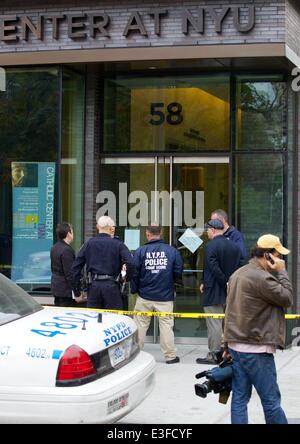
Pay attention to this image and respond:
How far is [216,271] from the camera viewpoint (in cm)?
1052

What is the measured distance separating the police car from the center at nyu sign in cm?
632

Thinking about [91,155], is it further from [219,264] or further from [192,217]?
[219,264]

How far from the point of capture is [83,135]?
43.4ft

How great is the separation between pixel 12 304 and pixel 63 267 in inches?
158

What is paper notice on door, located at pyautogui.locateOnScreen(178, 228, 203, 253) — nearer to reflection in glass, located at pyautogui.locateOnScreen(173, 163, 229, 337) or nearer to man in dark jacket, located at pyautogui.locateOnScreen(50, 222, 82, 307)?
reflection in glass, located at pyautogui.locateOnScreen(173, 163, 229, 337)

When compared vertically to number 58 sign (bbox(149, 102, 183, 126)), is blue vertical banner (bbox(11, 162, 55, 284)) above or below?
below

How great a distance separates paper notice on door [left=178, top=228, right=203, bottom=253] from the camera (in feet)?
42.4

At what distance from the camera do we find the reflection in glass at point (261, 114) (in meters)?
12.6

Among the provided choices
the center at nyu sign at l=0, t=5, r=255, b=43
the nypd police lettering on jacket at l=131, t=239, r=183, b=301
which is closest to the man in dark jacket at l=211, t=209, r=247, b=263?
the nypd police lettering on jacket at l=131, t=239, r=183, b=301

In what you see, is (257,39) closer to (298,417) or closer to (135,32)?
(135,32)

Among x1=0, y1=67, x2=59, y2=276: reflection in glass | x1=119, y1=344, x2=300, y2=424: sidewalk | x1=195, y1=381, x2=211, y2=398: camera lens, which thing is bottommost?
x1=119, y1=344, x2=300, y2=424: sidewalk
